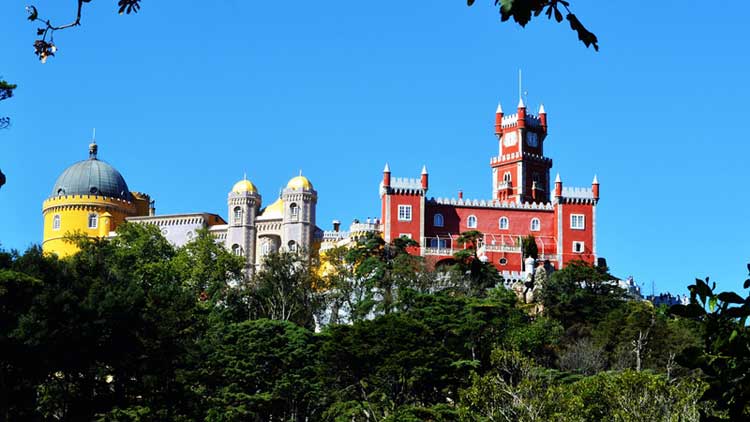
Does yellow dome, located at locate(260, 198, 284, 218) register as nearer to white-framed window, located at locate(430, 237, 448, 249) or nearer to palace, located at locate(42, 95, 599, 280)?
palace, located at locate(42, 95, 599, 280)

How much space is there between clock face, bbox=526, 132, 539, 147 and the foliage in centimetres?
7638

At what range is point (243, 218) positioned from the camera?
81062mm

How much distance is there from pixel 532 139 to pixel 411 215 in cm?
1356

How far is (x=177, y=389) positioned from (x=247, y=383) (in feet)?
31.2

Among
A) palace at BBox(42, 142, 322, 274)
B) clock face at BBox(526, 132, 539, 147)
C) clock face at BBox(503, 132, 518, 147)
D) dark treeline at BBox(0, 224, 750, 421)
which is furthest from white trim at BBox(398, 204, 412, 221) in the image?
clock face at BBox(526, 132, 539, 147)

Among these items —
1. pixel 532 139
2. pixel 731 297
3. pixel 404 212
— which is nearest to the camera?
pixel 731 297

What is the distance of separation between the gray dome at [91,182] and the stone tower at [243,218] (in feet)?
33.5

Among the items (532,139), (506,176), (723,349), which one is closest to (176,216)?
(506,176)

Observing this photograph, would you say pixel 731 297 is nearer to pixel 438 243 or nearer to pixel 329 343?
pixel 329 343

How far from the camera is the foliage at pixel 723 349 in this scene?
8.23 m

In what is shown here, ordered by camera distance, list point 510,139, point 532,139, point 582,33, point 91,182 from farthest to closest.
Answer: point 91,182
point 532,139
point 510,139
point 582,33

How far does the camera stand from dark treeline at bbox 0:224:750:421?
39.1 meters

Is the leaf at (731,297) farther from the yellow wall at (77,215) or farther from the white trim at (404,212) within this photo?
the yellow wall at (77,215)

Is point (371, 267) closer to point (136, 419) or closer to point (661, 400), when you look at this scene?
point (136, 419)
